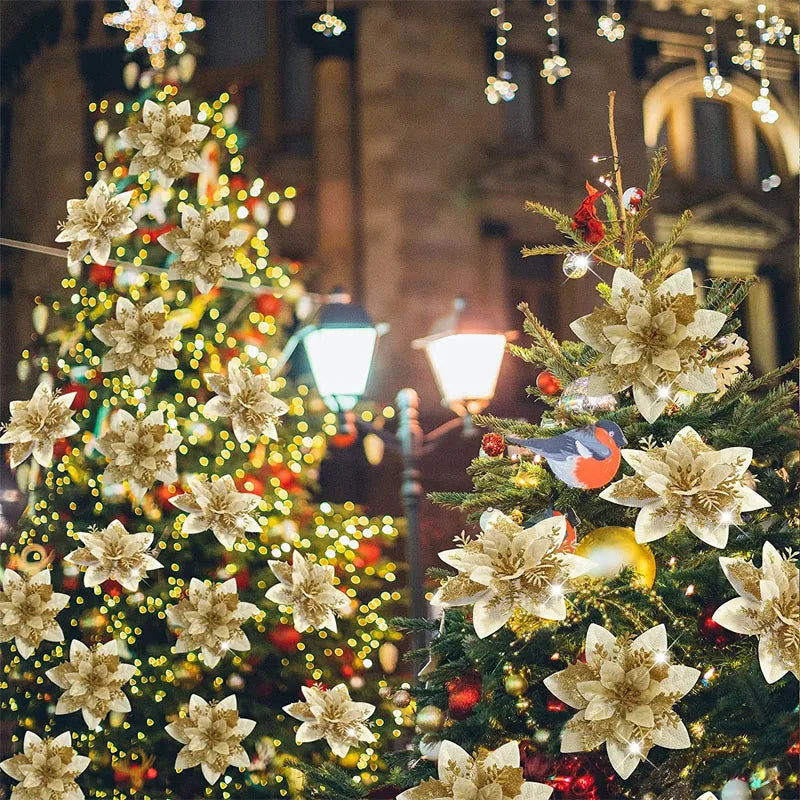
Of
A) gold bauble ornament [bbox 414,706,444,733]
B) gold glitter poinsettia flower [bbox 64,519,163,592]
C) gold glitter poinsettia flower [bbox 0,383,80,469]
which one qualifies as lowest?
gold bauble ornament [bbox 414,706,444,733]

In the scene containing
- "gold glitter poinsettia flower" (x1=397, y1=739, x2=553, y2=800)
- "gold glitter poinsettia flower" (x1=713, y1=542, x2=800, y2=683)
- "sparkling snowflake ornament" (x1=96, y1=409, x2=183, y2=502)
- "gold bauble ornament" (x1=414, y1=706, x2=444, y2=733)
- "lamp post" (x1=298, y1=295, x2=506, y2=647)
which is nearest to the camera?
"gold glitter poinsettia flower" (x1=713, y1=542, x2=800, y2=683)

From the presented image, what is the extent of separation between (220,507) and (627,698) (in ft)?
5.97

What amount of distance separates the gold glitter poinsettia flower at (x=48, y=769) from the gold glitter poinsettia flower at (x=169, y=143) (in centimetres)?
222

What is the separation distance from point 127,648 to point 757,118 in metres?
12.5

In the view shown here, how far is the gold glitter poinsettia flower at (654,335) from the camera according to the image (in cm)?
279

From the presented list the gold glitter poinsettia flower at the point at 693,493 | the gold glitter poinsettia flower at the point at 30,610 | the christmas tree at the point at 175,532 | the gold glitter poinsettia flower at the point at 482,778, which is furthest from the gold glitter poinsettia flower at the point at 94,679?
the gold glitter poinsettia flower at the point at 693,493

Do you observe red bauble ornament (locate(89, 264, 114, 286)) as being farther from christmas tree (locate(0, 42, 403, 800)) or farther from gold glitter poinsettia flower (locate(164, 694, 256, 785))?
gold glitter poinsettia flower (locate(164, 694, 256, 785))

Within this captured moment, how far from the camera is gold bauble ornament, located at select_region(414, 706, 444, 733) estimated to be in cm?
296

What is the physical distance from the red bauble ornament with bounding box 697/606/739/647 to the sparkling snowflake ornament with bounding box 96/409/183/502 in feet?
7.12

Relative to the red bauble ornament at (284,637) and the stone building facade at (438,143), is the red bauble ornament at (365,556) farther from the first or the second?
the stone building facade at (438,143)

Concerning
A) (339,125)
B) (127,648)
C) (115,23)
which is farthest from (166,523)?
(339,125)

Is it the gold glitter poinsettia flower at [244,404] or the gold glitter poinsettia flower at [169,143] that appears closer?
the gold glitter poinsettia flower at [244,404]

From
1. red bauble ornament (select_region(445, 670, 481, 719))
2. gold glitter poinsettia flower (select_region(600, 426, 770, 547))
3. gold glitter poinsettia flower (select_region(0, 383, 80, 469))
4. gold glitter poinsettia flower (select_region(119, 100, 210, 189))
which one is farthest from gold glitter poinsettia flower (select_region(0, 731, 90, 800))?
gold glitter poinsettia flower (select_region(600, 426, 770, 547))

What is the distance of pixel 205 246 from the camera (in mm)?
4086
